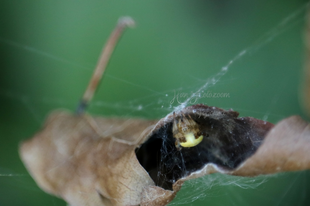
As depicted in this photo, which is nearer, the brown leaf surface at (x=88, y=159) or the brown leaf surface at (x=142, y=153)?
the brown leaf surface at (x=142, y=153)

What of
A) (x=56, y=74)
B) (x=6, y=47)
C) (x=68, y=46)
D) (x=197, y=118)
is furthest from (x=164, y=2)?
(x=197, y=118)

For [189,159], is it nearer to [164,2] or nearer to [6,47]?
[164,2]

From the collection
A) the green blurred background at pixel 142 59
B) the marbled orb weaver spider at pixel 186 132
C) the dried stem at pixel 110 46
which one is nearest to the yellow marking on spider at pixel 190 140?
the marbled orb weaver spider at pixel 186 132

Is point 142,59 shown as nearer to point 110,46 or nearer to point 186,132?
point 110,46

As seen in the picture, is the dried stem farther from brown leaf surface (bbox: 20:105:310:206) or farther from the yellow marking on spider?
the yellow marking on spider

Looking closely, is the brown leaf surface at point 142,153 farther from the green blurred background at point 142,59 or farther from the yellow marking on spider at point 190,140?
the green blurred background at point 142,59

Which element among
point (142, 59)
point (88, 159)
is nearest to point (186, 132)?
point (88, 159)
